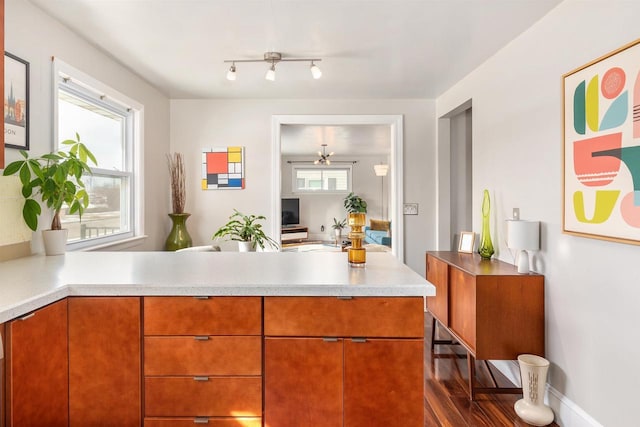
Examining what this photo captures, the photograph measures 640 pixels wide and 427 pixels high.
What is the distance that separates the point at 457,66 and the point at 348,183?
7.07 metres

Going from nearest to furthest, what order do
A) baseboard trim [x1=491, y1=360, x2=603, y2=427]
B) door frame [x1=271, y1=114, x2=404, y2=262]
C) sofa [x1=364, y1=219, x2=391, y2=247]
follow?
baseboard trim [x1=491, y1=360, x2=603, y2=427]
door frame [x1=271, y1=114, x2=404, y2=262]
sofa [x1=364, y1=219, x2=391, y2=247]

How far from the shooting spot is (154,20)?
88.3 inches

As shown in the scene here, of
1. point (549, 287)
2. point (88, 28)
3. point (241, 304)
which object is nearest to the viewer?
point (241, 304)

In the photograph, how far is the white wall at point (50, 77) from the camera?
202cm

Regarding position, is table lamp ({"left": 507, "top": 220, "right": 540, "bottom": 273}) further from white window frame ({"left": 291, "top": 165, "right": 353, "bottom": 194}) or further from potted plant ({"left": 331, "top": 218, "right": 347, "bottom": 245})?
white window frame ({"left": 291, "top": 165, "right": 353, "bottom": 194})

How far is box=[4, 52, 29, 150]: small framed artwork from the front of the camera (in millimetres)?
1911

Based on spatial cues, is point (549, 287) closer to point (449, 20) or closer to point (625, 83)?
point (625, 83)

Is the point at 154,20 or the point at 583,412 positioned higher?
the point at 154,20

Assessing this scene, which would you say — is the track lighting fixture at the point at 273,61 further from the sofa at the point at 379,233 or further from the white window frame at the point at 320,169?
the white window frame at the point at 320,169

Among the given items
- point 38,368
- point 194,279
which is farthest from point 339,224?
point 38,368

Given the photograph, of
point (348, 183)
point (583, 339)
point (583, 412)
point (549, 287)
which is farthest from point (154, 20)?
point (348, 183)

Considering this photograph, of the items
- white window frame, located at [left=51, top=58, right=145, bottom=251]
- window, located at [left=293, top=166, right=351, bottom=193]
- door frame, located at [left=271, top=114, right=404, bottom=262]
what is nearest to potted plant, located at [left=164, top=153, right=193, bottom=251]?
white window frame, located at [left=51, top=58, right=145, bottom=251]

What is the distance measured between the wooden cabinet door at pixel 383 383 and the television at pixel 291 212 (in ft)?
28.6

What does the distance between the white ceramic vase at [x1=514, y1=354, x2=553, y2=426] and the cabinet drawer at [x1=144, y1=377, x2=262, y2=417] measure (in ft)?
5.15
